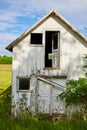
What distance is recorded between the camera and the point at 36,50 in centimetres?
Answer: 2453

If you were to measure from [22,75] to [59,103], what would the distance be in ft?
10.4

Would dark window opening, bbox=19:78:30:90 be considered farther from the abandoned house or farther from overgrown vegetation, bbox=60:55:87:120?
overgrown vegetation, bbox=60:55:87:120

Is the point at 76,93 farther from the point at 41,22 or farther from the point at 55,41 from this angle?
the point at 41,22

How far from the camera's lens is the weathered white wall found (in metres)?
24.3

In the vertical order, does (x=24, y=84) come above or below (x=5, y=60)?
below

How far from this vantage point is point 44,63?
80.1ft

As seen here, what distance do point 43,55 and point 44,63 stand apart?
555mm

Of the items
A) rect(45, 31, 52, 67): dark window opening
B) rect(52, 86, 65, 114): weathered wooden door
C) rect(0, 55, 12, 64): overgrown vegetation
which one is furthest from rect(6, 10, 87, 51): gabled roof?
rect(0, 55, 12, 64): overgrown vegetation

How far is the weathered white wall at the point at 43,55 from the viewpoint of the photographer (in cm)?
2434

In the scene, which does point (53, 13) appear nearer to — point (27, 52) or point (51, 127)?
point (27, 52)

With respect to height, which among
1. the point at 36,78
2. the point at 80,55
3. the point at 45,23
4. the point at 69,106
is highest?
the point at 45,23

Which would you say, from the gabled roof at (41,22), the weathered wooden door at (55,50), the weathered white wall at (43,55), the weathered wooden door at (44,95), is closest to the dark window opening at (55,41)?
the weathered wooden door at (55,50)

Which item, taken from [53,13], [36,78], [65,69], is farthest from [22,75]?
[53,13]

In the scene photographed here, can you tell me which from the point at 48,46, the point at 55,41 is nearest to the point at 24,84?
the point at 55,41
